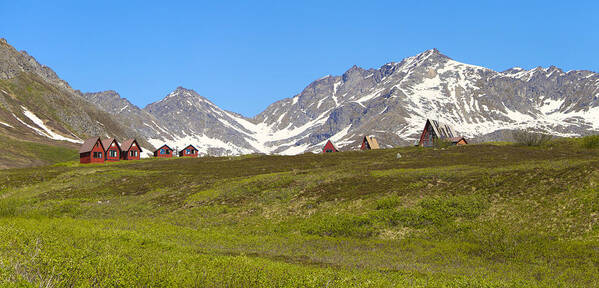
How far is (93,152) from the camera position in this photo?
119 meters

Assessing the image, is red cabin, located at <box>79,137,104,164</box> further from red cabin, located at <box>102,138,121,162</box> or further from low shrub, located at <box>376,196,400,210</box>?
low shrub, located at <box>376,196,400,210</box>

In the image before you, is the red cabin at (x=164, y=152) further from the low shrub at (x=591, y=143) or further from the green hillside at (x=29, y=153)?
the low shrub at (x=591, y=143)

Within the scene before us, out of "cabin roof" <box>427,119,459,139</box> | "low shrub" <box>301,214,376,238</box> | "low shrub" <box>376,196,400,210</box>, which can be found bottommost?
"low shrub" <box>301,214,376,238</box>

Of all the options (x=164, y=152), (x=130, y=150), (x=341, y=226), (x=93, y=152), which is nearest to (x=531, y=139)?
(x=341, y=226)

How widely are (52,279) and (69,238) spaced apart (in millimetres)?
9664

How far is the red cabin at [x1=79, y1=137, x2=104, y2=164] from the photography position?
118688mm

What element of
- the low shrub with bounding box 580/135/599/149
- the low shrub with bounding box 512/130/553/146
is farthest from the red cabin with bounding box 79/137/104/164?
the low shrub with bounding box 580/135/599/149

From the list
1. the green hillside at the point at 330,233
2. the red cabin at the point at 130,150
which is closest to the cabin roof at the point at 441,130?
the green hillside at the point at 330,233

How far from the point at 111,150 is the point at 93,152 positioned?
8012mm

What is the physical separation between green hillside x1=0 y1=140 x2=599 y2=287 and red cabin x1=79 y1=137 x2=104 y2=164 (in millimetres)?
71738

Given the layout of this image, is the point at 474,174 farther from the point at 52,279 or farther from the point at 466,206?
the point at 52,279

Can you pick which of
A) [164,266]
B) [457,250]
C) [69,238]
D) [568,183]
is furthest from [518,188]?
[69,238]

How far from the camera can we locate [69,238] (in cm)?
2245

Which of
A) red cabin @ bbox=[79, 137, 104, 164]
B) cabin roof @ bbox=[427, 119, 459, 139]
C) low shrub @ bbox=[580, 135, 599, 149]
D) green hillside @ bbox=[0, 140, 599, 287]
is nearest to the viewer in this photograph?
green hillside @ bbox=[0, 140, 599, 287]
